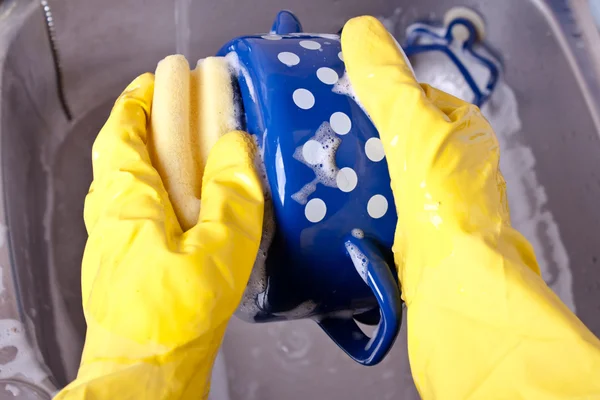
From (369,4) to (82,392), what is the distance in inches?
28.7

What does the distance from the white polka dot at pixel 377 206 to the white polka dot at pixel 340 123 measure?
59 mm

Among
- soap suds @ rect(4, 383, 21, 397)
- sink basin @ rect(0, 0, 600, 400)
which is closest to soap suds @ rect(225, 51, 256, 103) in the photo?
sink basin @ rect(0, 0, 600, 400)

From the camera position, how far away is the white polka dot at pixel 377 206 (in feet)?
1.40

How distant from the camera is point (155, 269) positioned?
36cm

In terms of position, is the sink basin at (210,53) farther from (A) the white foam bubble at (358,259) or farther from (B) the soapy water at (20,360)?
(A) the white foam bubble at (358,259)

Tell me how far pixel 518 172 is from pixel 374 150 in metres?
0.50

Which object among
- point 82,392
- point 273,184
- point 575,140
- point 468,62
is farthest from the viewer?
point 468,62

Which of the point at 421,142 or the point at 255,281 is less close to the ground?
the point at 421,142

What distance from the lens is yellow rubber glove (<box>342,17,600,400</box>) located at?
0.32 m

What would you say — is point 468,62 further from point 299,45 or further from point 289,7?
point 299,45

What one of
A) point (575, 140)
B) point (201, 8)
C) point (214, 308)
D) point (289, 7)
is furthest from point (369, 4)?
point (214, 308)

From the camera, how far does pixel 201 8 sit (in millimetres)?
804

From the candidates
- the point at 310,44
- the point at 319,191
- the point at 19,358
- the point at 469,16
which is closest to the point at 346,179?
the point at 319,191

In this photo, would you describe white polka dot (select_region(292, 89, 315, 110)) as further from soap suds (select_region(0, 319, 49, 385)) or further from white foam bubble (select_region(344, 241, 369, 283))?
soap suds (select_region(0, 319, 49, 385))
